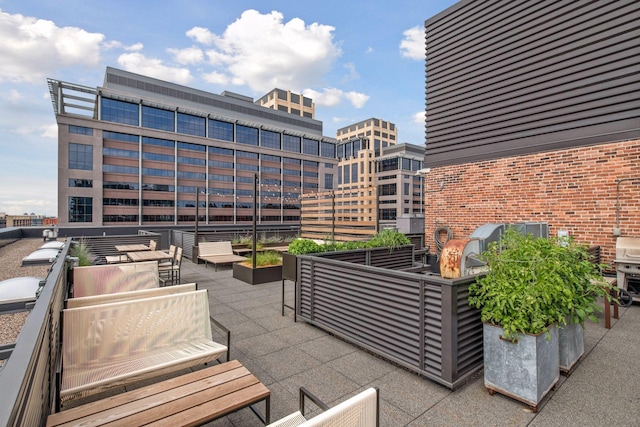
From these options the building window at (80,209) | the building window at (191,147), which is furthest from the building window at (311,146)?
the building window at (80,209)

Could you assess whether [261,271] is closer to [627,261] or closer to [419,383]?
[419,383]

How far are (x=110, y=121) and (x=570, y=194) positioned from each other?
53.4 meters

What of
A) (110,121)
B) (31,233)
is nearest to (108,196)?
(110,121)

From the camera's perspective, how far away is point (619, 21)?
729 centimetres

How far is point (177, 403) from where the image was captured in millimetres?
2215

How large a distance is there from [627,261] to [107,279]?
10181 millimetres

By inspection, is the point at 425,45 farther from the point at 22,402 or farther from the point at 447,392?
the point at 22,402

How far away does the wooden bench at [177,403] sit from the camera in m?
2.02

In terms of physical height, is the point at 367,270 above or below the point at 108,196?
below

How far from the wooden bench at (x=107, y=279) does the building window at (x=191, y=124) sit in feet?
168

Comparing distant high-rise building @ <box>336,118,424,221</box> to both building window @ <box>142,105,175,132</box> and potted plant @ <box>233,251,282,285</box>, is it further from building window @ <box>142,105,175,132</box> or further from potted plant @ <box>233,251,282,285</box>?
potted plant @ <box>233,251,282,285</box>

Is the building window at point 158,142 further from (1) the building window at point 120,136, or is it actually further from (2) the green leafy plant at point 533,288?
(2) the green leafy plant at point 533,288

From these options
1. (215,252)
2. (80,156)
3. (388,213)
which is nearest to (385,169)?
(388,213)

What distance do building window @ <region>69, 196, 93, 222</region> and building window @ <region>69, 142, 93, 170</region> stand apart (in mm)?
4474
